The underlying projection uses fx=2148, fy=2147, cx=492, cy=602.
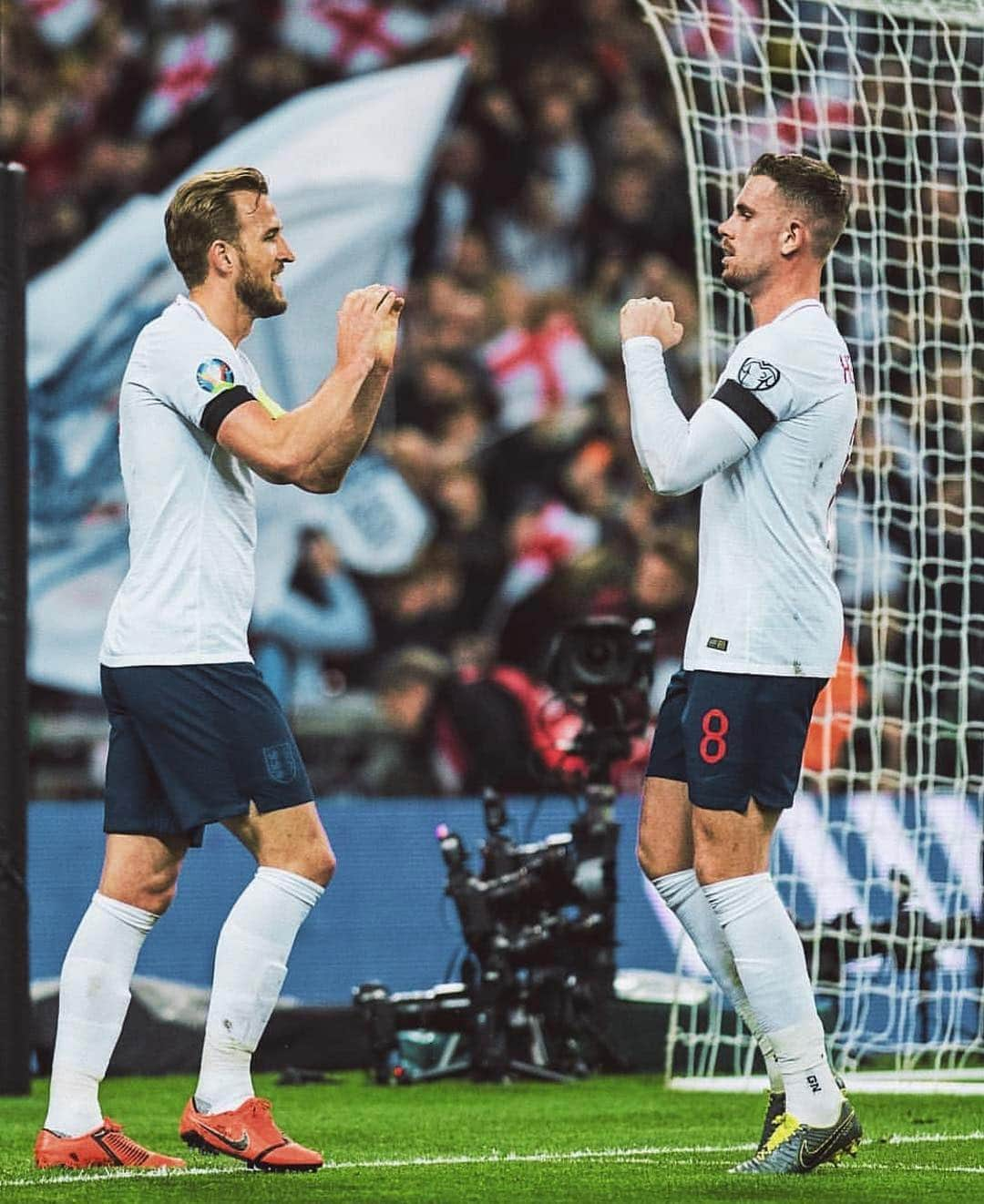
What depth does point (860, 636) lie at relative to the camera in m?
10.9

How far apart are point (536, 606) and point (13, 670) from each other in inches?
222

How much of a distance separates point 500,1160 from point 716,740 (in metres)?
1.07

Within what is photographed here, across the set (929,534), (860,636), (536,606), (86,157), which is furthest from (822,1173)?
(86,157)

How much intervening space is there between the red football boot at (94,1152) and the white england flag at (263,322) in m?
6.95

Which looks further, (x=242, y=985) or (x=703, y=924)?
(x=703, y=924)

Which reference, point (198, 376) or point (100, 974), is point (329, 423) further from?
point (100, 974)

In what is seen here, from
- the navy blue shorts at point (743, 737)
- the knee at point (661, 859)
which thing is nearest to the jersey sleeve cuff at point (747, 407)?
the navy blue shorts at point (743, 737)

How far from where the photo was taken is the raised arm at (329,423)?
4.16m

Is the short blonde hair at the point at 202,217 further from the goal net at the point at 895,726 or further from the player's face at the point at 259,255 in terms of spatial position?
the goal net at the point at 895,726

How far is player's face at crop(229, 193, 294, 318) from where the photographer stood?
4535 millimetres

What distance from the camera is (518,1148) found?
196 inches

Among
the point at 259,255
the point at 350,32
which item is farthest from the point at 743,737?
the point at 350,32

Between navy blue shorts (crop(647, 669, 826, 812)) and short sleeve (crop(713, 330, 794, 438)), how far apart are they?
1.71 ft

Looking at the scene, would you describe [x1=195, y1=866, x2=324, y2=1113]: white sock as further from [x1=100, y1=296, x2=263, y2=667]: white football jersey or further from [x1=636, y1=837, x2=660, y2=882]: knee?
[x1=636, y1=837, x2=660, y2=882]: knee
